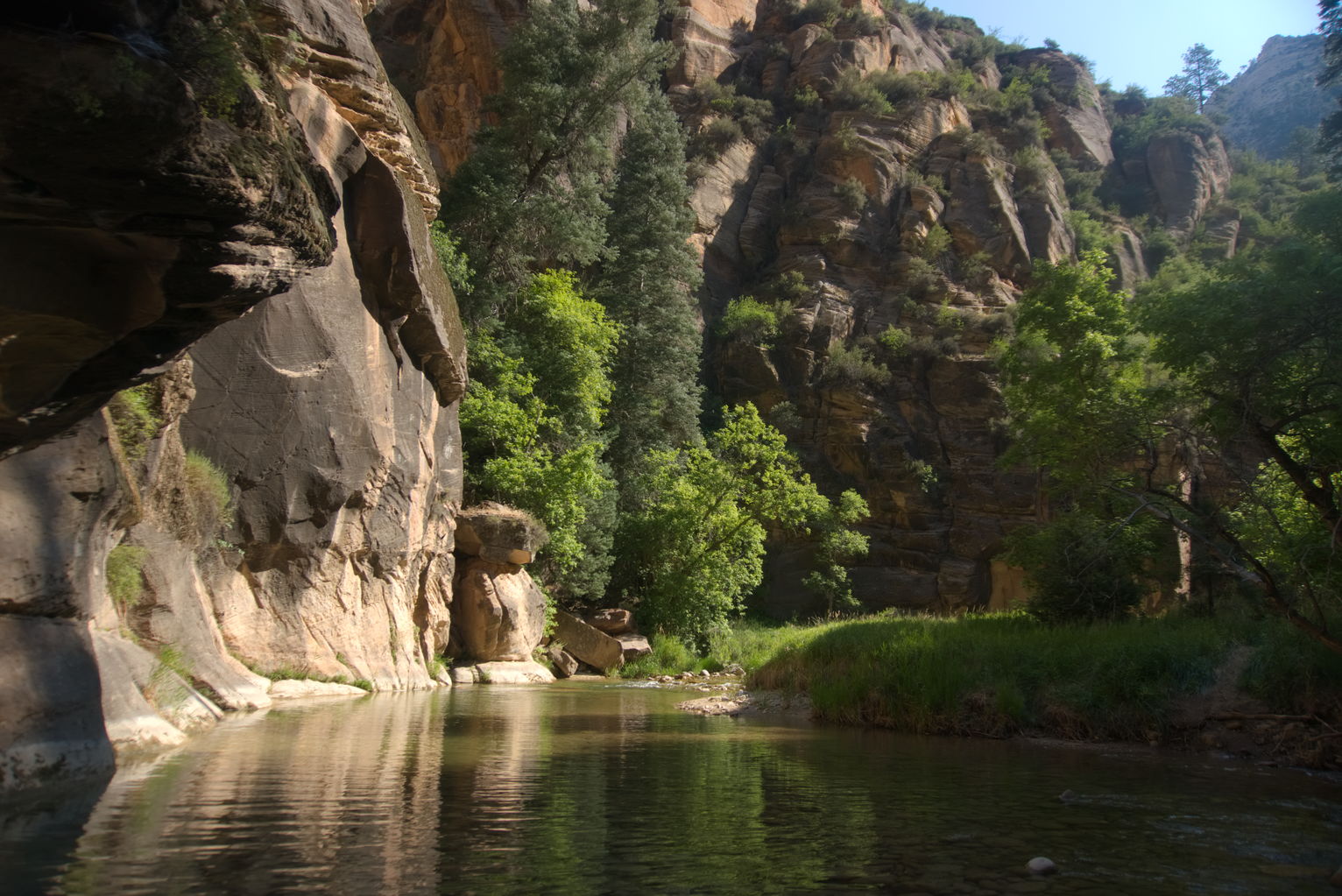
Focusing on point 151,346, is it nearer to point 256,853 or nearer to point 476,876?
point 256,853

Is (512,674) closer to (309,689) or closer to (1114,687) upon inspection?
(309,689)

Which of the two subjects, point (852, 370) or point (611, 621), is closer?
point (611, 621)

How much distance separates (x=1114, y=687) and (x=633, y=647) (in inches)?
816

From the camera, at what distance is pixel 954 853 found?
6.24 metres

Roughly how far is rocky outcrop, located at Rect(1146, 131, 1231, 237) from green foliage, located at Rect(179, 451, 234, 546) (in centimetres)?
6468

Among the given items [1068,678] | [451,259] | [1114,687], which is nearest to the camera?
[1114,687]

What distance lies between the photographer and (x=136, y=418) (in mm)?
11914

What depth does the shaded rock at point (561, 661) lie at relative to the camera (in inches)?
1222

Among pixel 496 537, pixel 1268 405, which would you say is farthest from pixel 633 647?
pixel 1268 405

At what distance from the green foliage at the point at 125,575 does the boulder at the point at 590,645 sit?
20946mm

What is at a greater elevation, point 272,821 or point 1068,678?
point 1068,678

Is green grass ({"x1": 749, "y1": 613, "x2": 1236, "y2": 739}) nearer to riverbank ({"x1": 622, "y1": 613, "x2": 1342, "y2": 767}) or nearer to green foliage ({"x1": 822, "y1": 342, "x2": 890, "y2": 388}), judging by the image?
riverbank ({"x1": 622, "y1": 613, "x2": 1342, "y2": 767})

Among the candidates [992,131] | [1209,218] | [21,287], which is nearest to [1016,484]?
[992,131]

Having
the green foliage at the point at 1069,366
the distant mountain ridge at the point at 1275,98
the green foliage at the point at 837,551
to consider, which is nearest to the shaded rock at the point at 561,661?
the green foliage at the point at 837,551
